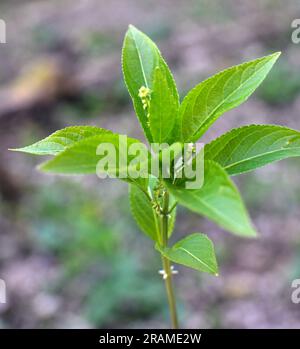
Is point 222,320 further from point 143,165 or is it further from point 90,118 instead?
point 90,118

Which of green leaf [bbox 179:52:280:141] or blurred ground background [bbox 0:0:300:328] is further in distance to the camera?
blurred ground background [bbox 0:0:300:328]

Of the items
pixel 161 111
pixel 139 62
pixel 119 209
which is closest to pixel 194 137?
pixel 161 111

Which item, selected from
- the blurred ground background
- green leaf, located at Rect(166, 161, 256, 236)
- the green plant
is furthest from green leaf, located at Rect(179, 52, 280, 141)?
the blurred ground background

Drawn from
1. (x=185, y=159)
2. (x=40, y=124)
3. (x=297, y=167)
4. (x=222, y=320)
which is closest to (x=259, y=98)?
(x=297, y=167)

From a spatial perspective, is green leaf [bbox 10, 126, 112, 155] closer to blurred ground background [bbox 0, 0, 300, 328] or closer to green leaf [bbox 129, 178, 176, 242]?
green leaf [bbox 129, 178, 176, 242]

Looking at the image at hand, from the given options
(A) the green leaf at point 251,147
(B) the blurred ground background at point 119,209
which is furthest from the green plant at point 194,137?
(B) the blurred ground background at point 119,209
